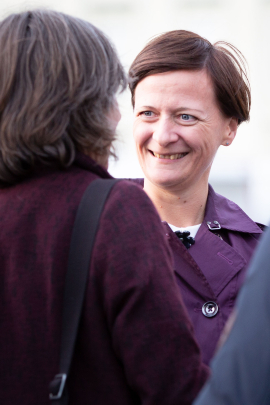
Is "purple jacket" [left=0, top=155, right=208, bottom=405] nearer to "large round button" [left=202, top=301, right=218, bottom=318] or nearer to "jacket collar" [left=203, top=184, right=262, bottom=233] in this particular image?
"large round button" [left=202, top=301, right=218, bottom=318]

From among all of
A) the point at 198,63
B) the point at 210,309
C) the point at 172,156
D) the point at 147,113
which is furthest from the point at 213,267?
the point at 198,63

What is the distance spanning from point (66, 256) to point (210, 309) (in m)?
0.93

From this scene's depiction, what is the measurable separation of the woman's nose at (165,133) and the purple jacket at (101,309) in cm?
105

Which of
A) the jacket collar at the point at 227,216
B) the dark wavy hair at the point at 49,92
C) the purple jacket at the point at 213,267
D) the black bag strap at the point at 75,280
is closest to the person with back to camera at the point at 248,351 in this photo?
the black bag strap at the point at 75,280

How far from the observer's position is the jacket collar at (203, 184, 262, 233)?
95.1 inches

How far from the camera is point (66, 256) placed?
4.23 ft

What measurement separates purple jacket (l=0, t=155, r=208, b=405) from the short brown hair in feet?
3.95

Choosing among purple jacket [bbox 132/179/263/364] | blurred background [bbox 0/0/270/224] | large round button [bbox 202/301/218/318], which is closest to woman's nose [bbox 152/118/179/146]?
purple jacket [bbox 132/179/263/364]

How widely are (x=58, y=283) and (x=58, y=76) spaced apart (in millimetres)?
511

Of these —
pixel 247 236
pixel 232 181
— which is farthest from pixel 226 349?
pixel 232 181

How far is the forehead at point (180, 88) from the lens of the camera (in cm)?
238

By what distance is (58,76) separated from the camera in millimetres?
1358

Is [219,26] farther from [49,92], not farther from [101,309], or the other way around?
[101,309]

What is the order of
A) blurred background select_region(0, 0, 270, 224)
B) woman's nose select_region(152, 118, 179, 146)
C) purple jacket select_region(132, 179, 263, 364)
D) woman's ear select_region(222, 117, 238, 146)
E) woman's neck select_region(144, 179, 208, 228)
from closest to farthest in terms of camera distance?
purple jacket select_region(132, 179, 263, 364) → woman's nose select_region(152, 118, 179, 146) → woman's neck select_region(144, 179, 208, 228) → woman's ear select_region(222, 117, 238, 146) → blurred background select_region(0, 0, 270, 224)
